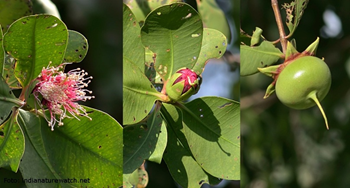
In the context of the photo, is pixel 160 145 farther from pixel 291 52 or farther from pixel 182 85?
pixel 291 52

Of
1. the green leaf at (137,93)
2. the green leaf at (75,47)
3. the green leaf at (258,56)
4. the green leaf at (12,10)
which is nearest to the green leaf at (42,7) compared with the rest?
the green leaf at (12,10)

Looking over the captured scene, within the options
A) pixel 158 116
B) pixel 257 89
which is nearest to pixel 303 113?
pixel 257 89

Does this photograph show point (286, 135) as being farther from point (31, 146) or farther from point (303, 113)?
point (31, 146)

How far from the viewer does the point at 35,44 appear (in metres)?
0.89

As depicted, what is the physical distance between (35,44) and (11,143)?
0.21 m

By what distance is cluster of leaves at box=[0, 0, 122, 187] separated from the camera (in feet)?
2.81

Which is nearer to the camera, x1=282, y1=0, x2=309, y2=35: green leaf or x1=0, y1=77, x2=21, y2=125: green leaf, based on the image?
x1=0, y1=77, x2=21, y2=125: green leaf

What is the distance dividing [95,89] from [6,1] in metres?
0.45

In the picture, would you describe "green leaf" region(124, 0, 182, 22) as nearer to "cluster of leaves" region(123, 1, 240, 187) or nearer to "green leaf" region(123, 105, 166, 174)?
"cluster of leaves" region(123, 1, 240, 187)

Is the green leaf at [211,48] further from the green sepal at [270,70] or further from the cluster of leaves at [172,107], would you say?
the green sepal at [270,70]

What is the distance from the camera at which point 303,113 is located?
188 cm

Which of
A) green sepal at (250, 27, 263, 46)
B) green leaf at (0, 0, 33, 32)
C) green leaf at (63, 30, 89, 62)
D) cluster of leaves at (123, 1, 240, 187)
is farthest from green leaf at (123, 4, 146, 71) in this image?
green sepal at (250, 27, 263, 46)

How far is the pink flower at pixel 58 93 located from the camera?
0.90 m

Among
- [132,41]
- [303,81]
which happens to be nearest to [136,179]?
[132,41]
